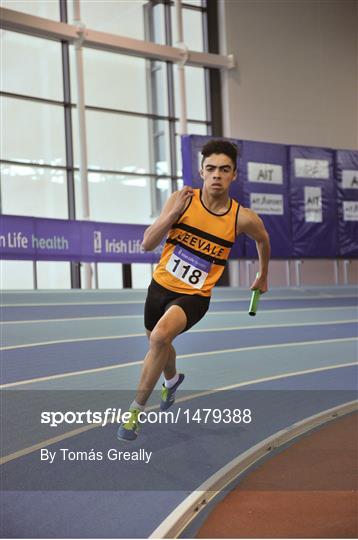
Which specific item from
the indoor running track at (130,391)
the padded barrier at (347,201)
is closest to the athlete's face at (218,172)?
the indoor running track at (130,391)

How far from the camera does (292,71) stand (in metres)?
19.7

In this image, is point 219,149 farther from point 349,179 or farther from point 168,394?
point 349,179

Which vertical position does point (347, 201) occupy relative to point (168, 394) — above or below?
above

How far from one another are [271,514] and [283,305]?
8049 millimetres

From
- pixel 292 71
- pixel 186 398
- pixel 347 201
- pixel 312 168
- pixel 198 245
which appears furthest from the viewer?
pixel 292 71

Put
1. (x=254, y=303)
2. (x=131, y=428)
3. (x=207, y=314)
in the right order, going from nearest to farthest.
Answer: (x=131, y=428)
(x=254, y=303)
(x=207, y=314)

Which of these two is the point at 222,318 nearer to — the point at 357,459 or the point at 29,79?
the point at 357,459

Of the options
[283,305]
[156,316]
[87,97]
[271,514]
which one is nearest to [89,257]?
[283,305]

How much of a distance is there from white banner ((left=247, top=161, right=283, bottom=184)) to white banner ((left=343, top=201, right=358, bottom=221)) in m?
1.73

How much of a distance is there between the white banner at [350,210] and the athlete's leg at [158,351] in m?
13.0

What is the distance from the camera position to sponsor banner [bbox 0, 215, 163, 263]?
12602 millimetres

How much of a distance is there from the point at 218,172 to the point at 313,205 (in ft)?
40.2

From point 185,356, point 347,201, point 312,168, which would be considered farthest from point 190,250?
point 347,201

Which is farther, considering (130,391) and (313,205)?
(313,205)
